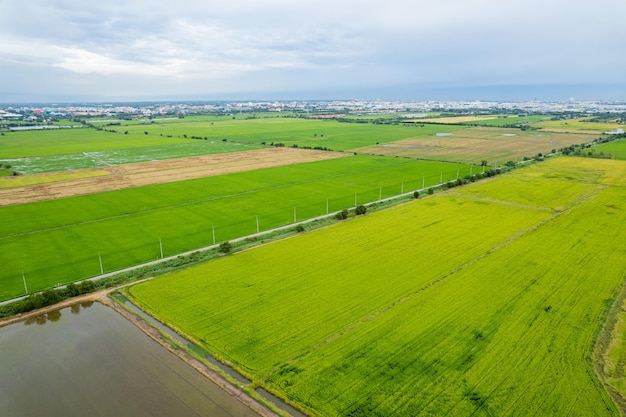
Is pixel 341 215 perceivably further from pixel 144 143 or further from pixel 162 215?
pixel 144 143

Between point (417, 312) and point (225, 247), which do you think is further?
point (225, 247)

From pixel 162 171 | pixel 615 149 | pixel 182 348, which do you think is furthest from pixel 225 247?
pixel 615 149

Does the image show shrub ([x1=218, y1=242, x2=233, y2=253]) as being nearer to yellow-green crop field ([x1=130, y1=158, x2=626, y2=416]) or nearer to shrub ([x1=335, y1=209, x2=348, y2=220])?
yellow-green crop field ([x1=130, y1=158, x2=626, y2=416])

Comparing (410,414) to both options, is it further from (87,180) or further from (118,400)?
(87,180)

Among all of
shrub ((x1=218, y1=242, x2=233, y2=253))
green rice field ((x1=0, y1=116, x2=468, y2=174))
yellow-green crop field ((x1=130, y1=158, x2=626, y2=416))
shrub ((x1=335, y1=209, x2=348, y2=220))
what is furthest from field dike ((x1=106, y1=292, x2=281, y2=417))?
green rice field ((x1=0, y1=116, x2=468, y2=174))

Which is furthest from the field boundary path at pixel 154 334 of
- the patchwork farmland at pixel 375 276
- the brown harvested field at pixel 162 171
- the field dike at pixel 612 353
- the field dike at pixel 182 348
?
the brown harvested field at pixel 162 171

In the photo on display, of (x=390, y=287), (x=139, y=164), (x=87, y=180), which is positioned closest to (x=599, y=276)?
(x=390, y=287)

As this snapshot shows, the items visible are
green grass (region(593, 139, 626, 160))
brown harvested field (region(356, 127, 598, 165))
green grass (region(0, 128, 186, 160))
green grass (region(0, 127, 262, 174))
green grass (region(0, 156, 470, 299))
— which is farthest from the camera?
green grass (region(0, 128, 186, 160))
